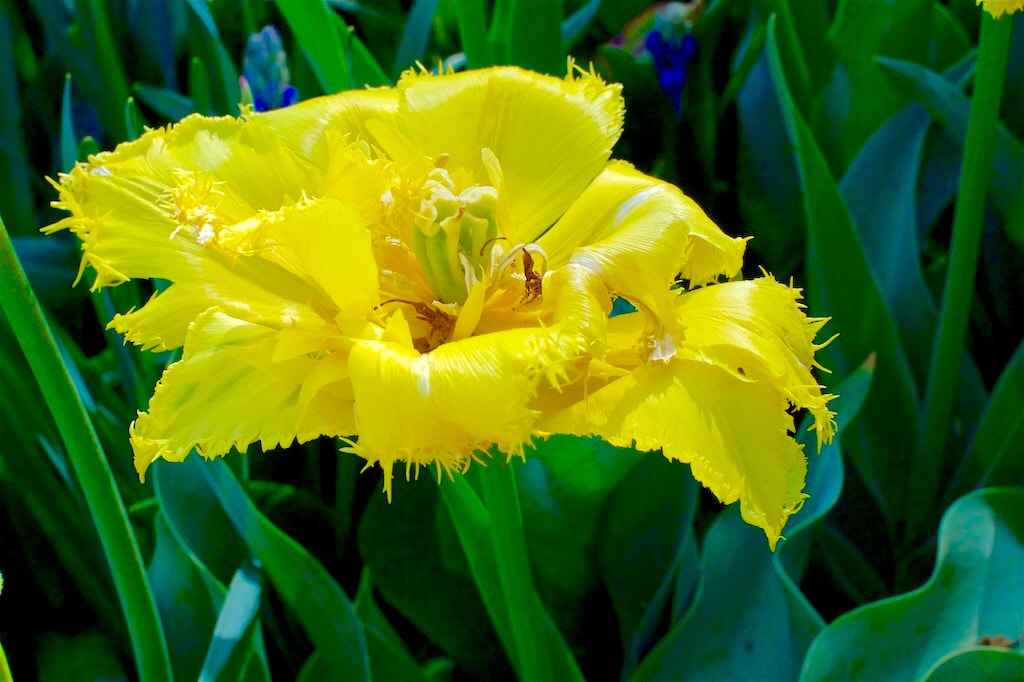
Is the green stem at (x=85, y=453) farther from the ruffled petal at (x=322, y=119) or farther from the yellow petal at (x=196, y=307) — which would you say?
the ruffled petal at (x=322, y=119)

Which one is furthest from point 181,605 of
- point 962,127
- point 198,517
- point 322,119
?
point 962,127

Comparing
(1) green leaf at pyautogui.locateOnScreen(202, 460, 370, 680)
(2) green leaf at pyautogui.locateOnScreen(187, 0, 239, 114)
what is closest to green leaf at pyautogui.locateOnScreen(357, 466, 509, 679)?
(1) green leaf at pyautogui.locateOnScreen(202, 460, 370, 680)

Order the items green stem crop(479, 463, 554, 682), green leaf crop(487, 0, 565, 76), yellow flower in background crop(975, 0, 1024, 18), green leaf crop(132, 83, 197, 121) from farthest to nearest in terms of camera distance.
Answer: green leaf crop(132, 83, 197, 121) < green leaf crop(487, 0, 565, 76) < yellow flower in background crop(975, 0, 1024, 18) < green stem crop(479, 463, 554, 682)

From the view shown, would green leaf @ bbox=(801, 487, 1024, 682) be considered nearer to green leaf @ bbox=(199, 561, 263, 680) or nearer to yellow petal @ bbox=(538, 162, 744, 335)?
yellow petal @ bbox=(538, 162, 744, 335)

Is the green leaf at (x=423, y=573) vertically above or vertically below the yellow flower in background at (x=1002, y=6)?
below

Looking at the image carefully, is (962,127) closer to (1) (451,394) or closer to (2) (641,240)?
(2) (641,240)

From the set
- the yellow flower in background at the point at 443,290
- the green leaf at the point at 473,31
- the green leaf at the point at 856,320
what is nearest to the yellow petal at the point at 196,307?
the yellow flower in background at the point at 443,290

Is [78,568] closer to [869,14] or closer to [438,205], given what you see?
[438,205]
